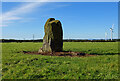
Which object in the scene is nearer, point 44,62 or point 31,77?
point 31,77

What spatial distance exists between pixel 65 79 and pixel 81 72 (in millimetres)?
1469

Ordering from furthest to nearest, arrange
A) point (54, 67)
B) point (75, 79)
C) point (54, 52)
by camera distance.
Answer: point (54, 52), point (54, 67), point (75, 79)

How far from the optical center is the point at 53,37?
17281 mm

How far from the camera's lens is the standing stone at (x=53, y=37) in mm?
17281

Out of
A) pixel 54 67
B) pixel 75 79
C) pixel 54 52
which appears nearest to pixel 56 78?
pixel 75 79

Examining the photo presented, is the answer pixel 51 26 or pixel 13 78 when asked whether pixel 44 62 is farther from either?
pixel 51 26

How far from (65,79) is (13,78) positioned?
3.11 m

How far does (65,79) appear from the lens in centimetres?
864

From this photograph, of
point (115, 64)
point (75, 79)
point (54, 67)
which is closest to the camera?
point (75, 79)

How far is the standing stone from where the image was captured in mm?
17281

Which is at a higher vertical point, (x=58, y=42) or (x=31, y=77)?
(x=58, y=42)

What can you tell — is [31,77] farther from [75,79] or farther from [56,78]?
[75,79]

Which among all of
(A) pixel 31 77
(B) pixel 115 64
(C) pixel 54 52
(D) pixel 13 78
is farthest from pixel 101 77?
(C) pixel 54 52

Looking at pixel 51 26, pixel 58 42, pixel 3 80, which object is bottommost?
pixel 3 80
